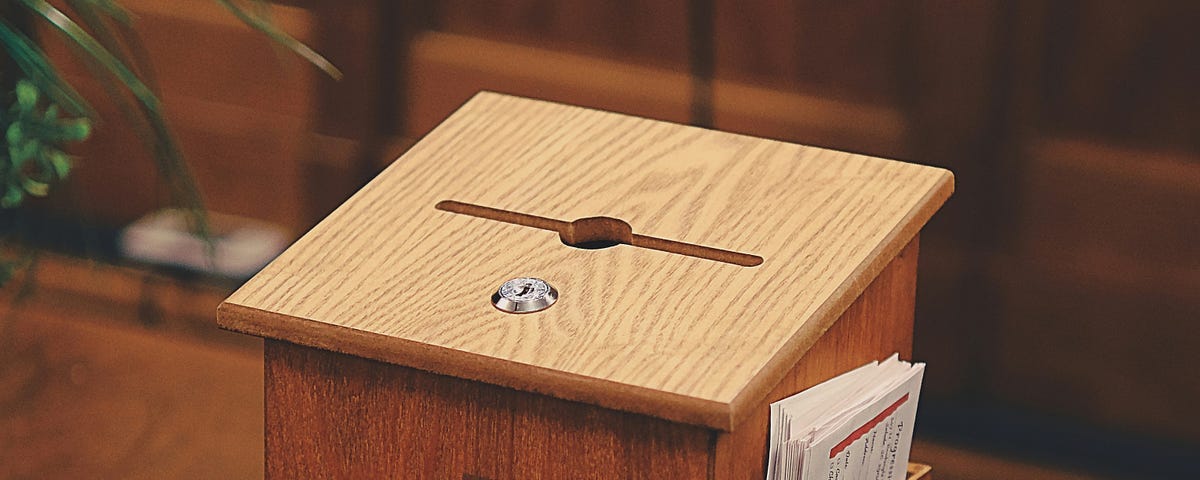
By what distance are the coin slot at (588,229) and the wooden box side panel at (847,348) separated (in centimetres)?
12

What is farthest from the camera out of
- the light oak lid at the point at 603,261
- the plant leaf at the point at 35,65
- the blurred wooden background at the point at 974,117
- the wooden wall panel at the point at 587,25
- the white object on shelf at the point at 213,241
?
the white object on shelf at the point at 213,241

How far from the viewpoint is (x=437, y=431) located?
1256mm

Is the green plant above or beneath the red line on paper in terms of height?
above

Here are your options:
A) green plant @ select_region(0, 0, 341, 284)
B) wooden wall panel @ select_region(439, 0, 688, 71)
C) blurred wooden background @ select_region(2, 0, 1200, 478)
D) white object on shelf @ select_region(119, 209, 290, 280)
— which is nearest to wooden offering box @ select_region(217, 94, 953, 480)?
green plant @ select_region(0, 0, 341, 284)

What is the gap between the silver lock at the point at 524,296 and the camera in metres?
1.24

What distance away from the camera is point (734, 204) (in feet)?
4.72

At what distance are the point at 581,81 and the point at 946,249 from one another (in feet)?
1.81

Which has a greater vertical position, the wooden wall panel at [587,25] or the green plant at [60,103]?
the green plant at [60,103]

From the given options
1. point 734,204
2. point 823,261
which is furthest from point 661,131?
point 823,261

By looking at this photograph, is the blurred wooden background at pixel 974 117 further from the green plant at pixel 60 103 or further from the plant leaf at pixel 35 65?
the plant leaf at pixel 35 65

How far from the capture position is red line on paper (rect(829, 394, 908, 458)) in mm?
1305

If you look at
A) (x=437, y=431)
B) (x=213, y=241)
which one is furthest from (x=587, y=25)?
(x=437, y=431)

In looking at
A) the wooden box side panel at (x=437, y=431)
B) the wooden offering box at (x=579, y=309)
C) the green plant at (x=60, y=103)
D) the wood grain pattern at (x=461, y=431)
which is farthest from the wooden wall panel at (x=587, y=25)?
the wooden box side panel at (x=437, y=431)

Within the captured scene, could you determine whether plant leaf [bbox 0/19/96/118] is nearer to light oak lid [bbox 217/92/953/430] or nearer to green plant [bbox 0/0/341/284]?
green plant [bbox 0/0/341/284]
